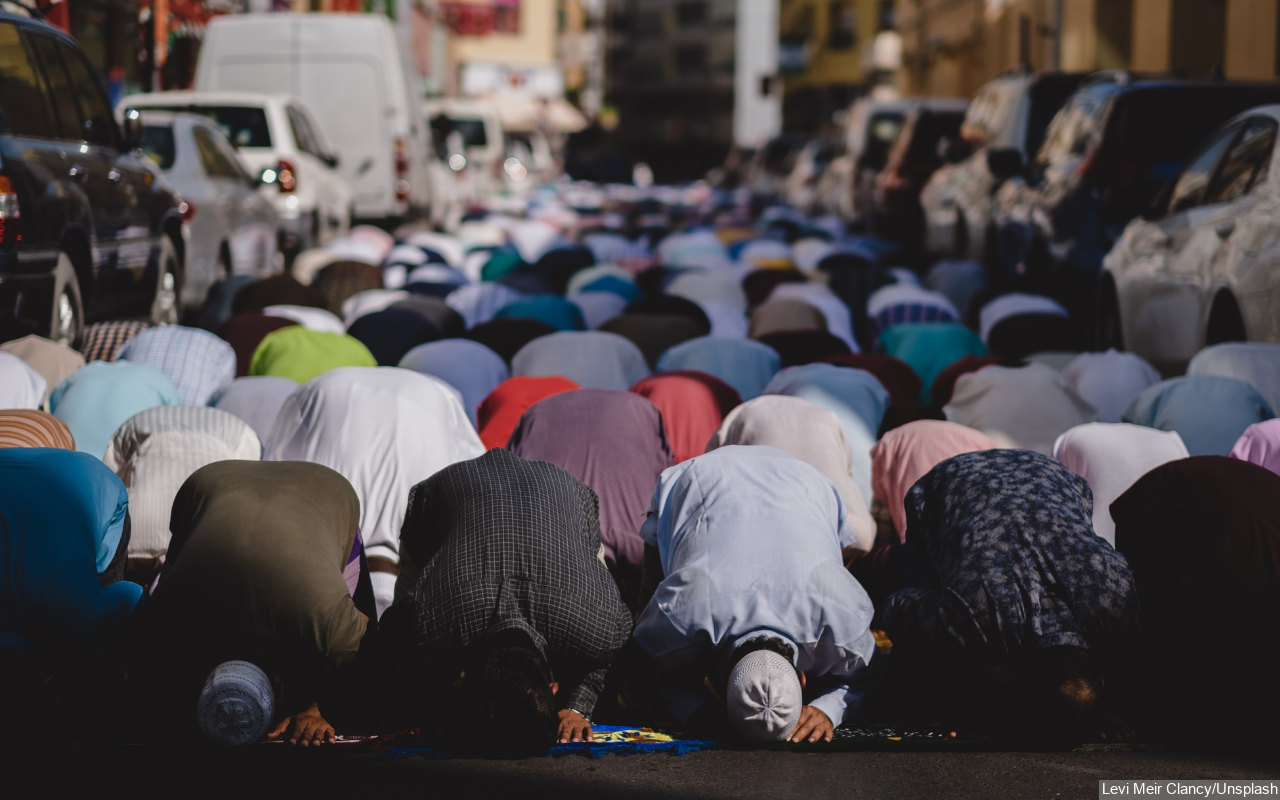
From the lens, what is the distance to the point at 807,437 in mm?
6680

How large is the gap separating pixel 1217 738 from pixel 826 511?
4.49 feet

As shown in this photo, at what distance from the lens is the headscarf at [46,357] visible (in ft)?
25.0

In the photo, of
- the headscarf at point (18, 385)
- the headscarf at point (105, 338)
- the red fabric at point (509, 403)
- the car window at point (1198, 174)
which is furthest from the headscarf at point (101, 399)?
the car window at point (1198, 174)

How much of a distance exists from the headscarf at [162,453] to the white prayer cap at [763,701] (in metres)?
2.05

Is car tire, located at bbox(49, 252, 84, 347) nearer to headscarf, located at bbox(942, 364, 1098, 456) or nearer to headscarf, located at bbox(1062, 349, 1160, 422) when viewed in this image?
headscarf, located at bbox(942, 364, 1098, 456)

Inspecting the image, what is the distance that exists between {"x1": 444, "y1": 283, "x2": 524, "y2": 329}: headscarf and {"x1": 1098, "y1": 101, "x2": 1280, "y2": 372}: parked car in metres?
3.94

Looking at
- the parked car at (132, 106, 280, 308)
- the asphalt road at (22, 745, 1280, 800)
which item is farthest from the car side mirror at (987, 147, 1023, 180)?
the asphalt road at (22, 745, 1280, 800)

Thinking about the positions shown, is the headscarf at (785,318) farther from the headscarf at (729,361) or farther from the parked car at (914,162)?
the parked car at (914,162)

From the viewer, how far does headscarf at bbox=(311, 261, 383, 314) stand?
39.8ft

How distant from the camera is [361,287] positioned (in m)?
12.2

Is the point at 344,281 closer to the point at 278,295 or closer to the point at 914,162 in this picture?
the point at 278,295

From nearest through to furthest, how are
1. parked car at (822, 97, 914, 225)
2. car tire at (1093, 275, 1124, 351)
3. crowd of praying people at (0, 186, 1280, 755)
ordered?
crowd of praying people at (0, 186, 1280, 755)
car tire at (1093, 275, 1124, 351)
parked car at (822, 97, 914, 225)

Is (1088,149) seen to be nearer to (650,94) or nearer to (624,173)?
(624,173)

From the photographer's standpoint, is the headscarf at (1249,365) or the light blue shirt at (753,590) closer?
the light blue shirt at (753,590)
